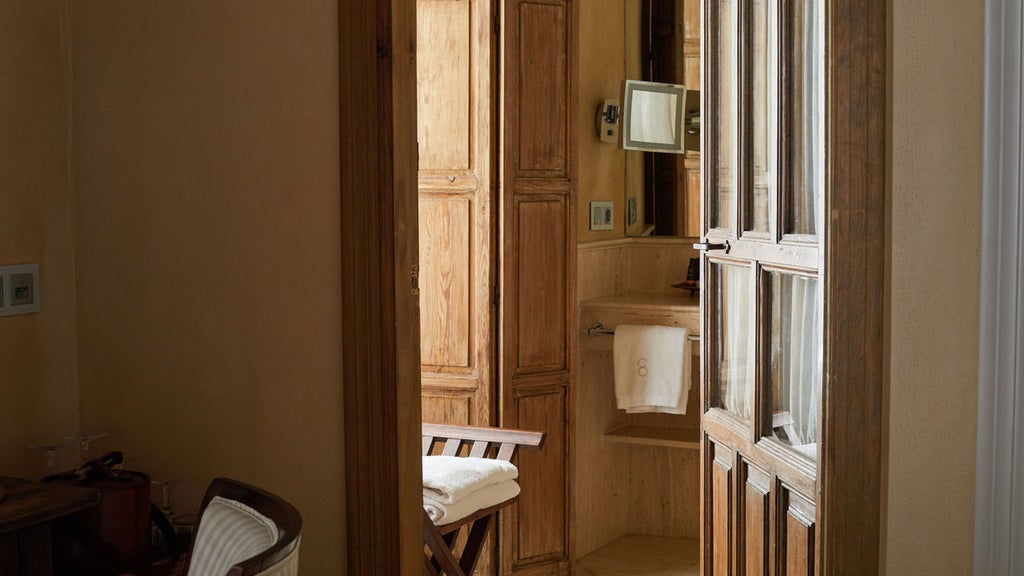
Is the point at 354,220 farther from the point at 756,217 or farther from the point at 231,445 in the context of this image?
the point at 756,217

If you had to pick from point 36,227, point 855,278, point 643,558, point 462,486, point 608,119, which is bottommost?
point 643,558

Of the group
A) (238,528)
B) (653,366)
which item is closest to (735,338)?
(653,366)

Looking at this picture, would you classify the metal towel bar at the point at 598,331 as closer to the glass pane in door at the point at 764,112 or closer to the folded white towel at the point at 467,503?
the folded white towel at the point at 467,503

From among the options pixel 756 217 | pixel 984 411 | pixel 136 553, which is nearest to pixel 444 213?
pixel 756 217

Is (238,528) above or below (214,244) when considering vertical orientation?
Result: below

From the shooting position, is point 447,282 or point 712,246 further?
point 447,282

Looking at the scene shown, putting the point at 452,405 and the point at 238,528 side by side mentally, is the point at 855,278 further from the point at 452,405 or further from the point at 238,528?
the point at 452,405

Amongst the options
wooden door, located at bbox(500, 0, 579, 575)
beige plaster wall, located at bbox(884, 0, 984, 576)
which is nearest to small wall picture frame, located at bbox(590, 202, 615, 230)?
wooden door, located at bbox(500, 0, 579, 575)

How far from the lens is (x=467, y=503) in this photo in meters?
2.91

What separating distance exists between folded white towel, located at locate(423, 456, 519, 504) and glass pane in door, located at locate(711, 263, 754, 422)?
0.69 meters

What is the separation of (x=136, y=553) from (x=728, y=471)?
Answer: 1665mm

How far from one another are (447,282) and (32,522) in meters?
2.15

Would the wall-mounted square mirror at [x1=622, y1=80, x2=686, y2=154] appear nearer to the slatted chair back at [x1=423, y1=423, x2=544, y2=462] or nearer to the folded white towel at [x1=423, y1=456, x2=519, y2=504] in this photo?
the slatted chair back at [x1=423, y1=423, x2=544, y2=462]

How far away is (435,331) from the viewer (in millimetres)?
3879
